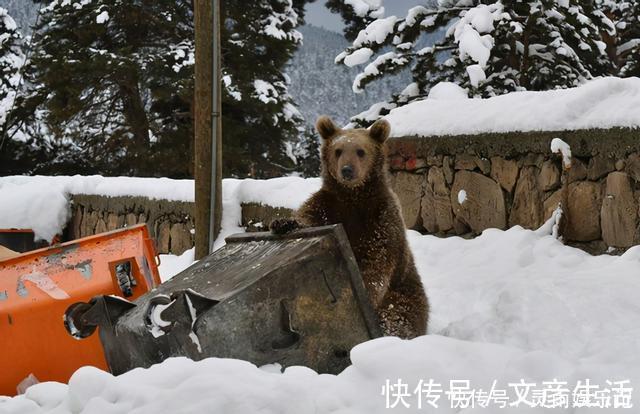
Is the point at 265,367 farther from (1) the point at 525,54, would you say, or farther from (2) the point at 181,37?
(2) the point at 181,37

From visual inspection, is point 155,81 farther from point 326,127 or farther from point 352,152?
point 352,152

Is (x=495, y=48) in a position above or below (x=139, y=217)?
above

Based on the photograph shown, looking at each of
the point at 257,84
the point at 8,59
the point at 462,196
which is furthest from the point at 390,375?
the point at 8,59

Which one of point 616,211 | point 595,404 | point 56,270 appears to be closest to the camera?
point 595,404

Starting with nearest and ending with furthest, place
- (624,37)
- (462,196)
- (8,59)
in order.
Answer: (462,196), (624,37), (8,59)

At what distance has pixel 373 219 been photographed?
4172 mm

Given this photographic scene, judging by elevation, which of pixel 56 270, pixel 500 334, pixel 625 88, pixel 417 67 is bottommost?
pixel 500 334

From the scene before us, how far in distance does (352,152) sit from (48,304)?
1874 millimetres

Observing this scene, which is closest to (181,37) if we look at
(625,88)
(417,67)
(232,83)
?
(232,83)

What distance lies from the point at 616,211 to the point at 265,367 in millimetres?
2841

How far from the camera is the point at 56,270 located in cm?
432

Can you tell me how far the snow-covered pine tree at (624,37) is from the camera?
Result: 13.8m

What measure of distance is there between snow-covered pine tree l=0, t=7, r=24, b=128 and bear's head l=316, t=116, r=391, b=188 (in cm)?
1818

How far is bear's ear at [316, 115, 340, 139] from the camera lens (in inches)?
177
